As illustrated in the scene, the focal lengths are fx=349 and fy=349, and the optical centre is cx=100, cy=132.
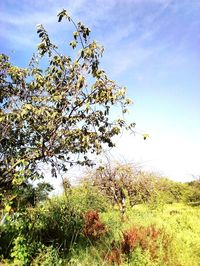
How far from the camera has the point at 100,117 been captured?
7.27m

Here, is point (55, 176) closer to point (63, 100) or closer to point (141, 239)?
point (63, 100)

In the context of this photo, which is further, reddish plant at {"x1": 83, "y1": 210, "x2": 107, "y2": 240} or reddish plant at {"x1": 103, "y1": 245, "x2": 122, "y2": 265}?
reddish plant at {"x1": 83, "y1": 210, "x2": 107, "y2": 240}

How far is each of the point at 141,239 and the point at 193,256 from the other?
169 cm

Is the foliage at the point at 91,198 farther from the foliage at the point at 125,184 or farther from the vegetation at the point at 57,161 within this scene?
the vegetation at the point at 57,161

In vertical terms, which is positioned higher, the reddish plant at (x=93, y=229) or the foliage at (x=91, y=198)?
the foliage at (x=91, y=198)

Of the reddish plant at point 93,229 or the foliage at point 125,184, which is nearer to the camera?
the reddish plant at point 93,229

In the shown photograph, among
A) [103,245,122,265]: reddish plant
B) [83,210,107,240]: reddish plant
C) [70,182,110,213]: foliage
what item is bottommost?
[103,245,122,265]: reddish plant

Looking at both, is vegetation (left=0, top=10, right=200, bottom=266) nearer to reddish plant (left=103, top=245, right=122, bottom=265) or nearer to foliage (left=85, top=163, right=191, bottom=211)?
reddish plant (left=103, top=245, right=122, bottom=265)

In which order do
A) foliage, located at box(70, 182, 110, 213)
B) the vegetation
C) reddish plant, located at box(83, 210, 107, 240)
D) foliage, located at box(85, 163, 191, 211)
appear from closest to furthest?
the vegetation, reddish plant, located at box(83, 210, 107, 240), foliage, located at box(70, 182, 110, 213), foliage, located at box(85, 163, 191, 211)

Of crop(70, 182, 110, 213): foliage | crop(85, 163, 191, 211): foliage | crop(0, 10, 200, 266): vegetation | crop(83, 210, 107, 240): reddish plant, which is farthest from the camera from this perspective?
crop(85, 163, 191, 211): foliage

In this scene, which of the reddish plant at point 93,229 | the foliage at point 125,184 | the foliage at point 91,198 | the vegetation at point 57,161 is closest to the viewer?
the vegetation at point 57,161

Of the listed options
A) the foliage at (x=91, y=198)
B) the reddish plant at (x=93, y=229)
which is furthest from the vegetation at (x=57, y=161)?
the foliage at (x=91, y=198)

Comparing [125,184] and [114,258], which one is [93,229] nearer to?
[114,258]

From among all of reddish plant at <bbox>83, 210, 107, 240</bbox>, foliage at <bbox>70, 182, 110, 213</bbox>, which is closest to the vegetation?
reddish plant at <bbox>83, 210, 107, 240</bbox>
